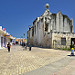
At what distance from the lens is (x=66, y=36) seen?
81.0 feet

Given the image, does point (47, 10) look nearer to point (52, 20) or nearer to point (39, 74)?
point (52, 20)

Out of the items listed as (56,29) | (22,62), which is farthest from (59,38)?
(22,62)

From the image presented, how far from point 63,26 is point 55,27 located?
274 cm

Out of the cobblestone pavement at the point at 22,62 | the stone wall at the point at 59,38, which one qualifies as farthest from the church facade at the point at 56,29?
the cobblestone pavement at the point at 22,62

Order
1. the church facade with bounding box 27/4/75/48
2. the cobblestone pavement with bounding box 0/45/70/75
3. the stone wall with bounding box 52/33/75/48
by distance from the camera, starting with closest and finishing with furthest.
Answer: the cobblestone pavement with bounding box 0/45/70/75
the stone wall with bounding box 52/33/75/48
the church facade with bounding box 27/4/75/48

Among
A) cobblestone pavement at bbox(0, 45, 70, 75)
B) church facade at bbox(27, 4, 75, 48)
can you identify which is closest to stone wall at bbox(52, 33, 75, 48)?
church facade at bbox(27, 4, 75, 48)

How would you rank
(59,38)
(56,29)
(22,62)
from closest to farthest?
(22,62) → (59,38) → (56,29)

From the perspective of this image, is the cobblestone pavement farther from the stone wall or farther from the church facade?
the church facade

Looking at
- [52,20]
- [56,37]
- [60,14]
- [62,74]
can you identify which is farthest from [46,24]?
[62,74]

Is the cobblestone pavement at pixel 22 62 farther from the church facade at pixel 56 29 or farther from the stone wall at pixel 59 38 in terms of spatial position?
the church facade at pixel 56 29

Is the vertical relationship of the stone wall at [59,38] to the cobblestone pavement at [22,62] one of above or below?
above

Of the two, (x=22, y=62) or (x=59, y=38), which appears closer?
(x=22, y=62)

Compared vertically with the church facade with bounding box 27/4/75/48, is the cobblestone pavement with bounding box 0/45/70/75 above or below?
below

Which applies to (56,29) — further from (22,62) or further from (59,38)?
(22,62)
